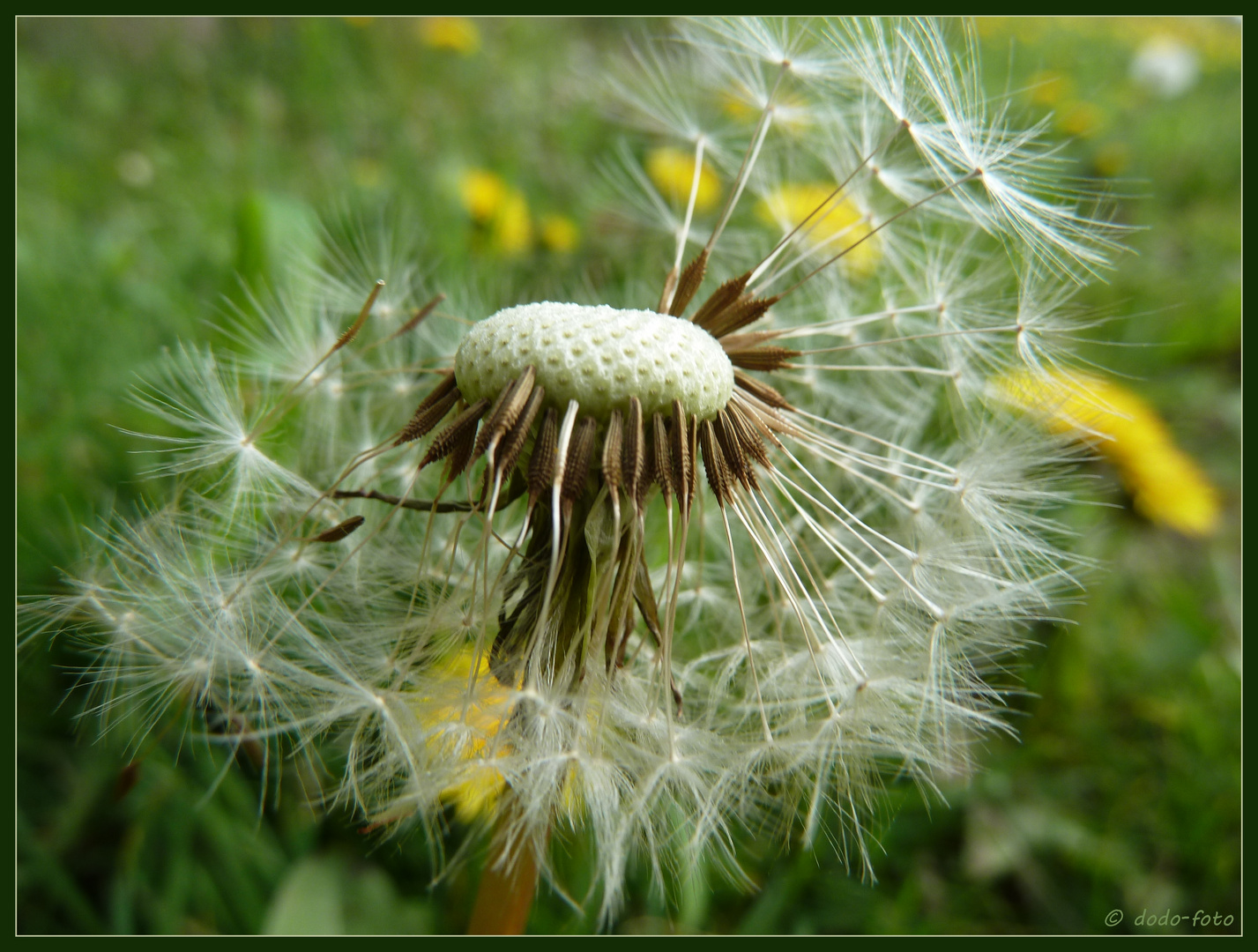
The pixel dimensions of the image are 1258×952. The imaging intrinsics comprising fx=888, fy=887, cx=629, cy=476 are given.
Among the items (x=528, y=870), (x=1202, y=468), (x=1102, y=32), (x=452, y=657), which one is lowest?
(x=528, y=870)

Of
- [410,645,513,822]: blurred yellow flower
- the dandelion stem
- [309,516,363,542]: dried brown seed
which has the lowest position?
the dandelion stem

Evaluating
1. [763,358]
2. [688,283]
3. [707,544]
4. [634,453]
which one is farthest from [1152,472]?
[634,453]

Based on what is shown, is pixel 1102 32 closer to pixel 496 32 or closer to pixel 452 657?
pixel 496 32

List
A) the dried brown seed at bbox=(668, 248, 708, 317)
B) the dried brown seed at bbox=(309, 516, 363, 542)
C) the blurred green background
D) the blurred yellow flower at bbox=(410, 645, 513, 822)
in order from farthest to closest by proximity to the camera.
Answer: the blurred green background < the dried brown seed at bbox=(668, 248, 708, 317) < the dried brown seed at bbox=(309, 516, 363, 542) < the blurred yellow flower at bbox=(410, 645, 513, 822)

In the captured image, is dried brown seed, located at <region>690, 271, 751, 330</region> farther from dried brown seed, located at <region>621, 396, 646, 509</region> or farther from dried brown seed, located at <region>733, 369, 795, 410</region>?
dried brown seed, located at <region>621, 396, 646, 509</region>

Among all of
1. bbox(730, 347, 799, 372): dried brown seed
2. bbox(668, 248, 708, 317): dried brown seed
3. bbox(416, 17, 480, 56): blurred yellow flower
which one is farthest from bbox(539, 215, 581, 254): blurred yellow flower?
bbox(416, 17, 480, 56): blurred yellow flower

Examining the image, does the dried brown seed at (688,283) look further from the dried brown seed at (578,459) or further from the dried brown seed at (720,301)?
the dried brown seed at (578,459)

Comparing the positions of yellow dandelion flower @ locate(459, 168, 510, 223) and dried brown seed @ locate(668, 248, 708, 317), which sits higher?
yellow dandelion flower @ locate(459, 168, 510, 223)

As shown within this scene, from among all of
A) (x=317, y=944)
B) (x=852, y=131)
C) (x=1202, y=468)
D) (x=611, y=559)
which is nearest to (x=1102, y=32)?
(x=1202, y=468)
